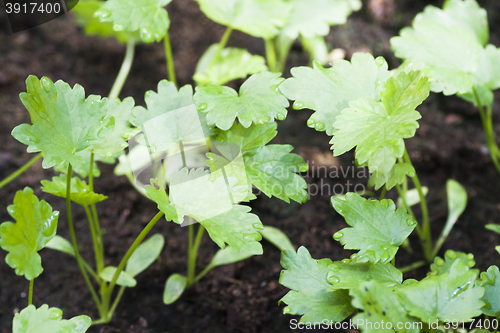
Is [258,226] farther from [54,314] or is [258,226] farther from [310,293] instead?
[54,314]

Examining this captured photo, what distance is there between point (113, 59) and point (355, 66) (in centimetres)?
139

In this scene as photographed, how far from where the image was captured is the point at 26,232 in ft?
2.60

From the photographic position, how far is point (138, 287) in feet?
3.96

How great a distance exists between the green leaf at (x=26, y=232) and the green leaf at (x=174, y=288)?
1.30ft

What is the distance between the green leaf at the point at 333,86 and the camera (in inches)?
36.3

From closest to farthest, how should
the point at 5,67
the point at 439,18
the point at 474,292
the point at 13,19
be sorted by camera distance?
the point at 474,292 < the point at 439,18 < the point at 5,67 < the point at 13,19

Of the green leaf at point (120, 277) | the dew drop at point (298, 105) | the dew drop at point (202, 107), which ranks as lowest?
the green leaf at point (120, 277)

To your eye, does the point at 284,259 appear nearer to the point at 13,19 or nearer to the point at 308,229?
the point at 308,229

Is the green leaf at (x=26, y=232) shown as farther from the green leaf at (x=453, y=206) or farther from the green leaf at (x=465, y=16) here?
the green leaf at (x=465, y=16)

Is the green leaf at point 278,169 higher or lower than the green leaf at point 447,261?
higher

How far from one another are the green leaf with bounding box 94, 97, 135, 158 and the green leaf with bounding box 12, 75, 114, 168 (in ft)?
0.16

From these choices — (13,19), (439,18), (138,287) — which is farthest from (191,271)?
(13,19)

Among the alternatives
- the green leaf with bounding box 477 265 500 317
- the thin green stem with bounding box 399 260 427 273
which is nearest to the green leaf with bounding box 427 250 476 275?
the green leaf with bounding box 477 265 500 317

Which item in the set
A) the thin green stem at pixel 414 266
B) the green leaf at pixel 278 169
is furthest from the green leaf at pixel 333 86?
the thin green stem at pixel 414 266
